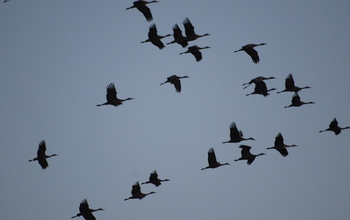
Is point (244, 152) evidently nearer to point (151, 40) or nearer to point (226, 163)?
point (226, 163)

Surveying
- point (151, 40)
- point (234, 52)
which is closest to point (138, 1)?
point (151, 40)

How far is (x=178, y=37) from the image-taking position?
42906 millimetres

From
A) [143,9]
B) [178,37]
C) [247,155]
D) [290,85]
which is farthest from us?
[247,155]

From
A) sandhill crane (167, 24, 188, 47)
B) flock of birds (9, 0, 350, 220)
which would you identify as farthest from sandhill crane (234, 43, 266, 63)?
sandhill crane (167, 24, 188, 47)

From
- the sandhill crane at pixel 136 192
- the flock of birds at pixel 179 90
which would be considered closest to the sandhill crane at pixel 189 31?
the flock of birds at pixel 179 90

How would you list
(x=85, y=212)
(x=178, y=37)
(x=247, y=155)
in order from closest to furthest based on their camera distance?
(x=85, y=212) < (x=178, y=37) < (x=247, y=155)

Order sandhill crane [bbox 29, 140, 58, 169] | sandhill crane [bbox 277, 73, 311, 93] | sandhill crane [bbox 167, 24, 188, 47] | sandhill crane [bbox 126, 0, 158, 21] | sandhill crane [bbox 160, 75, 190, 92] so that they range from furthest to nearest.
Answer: sandhill crane [bbox 160, 75, 190, 92] → sandhill crane [bbox 29, 140, 58, 169] → sandhill crane [bbox 277, 73, 311, 93] → sandhill crane [bbox 167, 24, 188, 47] → sandhill crane [bbox 126, 0, 158, 21]

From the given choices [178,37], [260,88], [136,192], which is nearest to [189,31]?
[178,37]

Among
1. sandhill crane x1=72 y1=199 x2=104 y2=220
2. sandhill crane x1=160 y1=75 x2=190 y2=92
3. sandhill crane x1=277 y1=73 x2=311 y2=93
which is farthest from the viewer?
sandhill crane x1=160 y1=75 x2=190 y2=92

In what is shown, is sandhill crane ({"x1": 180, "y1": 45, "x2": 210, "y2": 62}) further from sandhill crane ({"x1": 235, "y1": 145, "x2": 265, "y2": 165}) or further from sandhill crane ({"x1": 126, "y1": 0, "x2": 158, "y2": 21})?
sandhill crane ({"x1": 235, "y1": 145, "x2": 265, "y2": 165})

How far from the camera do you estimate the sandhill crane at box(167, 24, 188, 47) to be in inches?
1682

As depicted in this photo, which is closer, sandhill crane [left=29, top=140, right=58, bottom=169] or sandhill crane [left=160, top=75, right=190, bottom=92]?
sandhill crane [left=29, top=140, right=58, bottom=169]

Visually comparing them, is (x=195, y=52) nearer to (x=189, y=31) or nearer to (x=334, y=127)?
(x=189, y=31)

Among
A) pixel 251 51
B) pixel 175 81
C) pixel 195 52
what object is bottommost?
pixel 175 81
